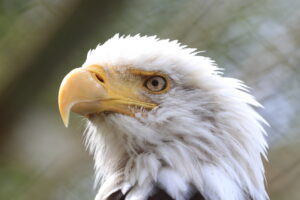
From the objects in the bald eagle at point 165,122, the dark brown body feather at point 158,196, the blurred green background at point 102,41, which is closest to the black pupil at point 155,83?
the bald eagle at point 165,122

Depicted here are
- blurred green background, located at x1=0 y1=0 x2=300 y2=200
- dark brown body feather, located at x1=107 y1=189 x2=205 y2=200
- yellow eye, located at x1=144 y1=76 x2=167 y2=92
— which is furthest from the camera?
yellow eye, located at x1=144 y1=76 x2=167 y2=92

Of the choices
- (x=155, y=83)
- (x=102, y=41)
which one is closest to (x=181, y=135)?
(x=155, y=83)

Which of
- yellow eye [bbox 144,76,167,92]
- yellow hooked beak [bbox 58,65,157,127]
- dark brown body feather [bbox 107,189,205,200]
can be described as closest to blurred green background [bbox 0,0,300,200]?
yellow hooked beak [bbox 58,65,157,127]

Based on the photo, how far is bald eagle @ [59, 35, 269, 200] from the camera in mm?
1767

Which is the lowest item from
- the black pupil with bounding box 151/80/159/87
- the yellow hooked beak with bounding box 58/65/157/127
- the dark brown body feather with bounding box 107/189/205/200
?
the dark brown body feather with bounding box 107/189/205/200

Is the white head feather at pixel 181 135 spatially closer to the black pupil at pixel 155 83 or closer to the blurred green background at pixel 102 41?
the black pupil at pixel 155 83

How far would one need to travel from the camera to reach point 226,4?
2.17 m

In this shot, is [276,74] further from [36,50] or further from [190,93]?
[36,50]

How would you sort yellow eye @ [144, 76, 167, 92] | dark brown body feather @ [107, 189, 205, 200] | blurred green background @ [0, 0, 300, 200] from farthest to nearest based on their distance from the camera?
yellow eye @ [144, 76, 167, 92], dark brown body feather @ [107, 189, 205, 200], blurred green background @ [0, 0, 300, 200]

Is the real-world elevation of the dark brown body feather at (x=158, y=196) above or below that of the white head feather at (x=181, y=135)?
below

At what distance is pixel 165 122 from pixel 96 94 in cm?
21

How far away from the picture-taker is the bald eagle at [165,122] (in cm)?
177

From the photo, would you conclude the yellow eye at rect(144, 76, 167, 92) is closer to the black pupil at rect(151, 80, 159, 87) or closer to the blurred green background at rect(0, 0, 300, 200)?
the black pupil at rect(151, 80, 159, 87)

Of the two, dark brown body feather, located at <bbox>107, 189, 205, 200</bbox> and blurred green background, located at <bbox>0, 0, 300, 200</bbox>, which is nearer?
blurred green background, located at <bbox>0, 0, 300, 200</bbox>
